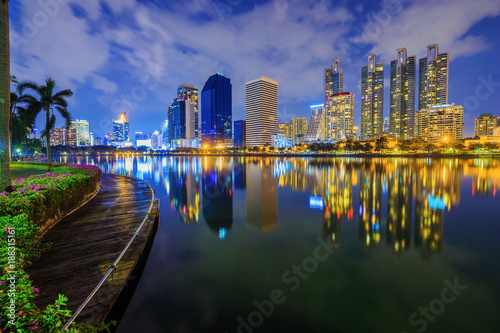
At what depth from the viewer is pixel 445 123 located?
18688 cm

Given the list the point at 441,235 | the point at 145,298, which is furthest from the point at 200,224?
the point at 441,235

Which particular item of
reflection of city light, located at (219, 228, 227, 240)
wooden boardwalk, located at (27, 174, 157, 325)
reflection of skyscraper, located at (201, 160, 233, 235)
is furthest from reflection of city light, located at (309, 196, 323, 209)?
wooden boardwalk, located at (27, 174, 157, 325)

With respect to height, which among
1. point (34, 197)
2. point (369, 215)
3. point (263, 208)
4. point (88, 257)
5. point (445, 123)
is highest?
point (445, 123)

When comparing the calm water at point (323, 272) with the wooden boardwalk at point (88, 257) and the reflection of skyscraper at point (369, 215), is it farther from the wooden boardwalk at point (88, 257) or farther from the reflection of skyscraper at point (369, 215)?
the wooden boardwalk at point (88, 257)

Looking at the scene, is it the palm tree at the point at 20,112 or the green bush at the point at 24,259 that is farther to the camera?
the palm tree at the point at 20,112

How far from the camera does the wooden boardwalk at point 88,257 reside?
17.7ft

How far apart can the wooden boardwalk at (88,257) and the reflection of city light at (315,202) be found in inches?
447

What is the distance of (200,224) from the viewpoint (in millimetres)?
13789

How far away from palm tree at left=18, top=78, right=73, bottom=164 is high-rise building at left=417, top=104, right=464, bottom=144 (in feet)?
762

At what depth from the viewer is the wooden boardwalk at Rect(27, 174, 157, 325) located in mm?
5410

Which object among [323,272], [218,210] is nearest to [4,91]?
[218,210]

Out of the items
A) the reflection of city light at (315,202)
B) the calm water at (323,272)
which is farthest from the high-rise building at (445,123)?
the calm water at (323,272)

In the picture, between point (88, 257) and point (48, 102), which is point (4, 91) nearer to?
point (88, 257)

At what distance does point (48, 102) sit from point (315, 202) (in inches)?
1272
